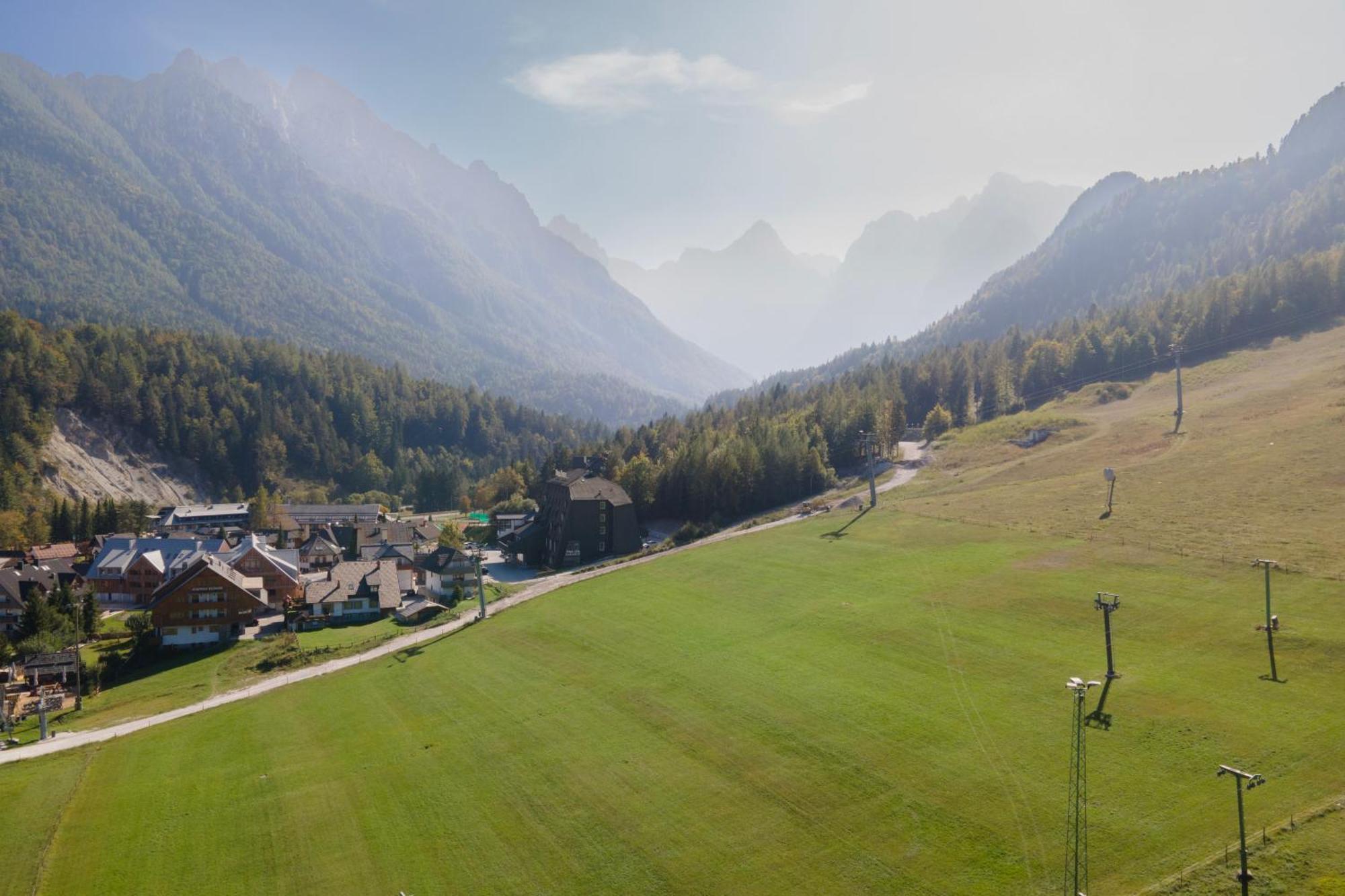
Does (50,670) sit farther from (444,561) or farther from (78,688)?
(444,561)

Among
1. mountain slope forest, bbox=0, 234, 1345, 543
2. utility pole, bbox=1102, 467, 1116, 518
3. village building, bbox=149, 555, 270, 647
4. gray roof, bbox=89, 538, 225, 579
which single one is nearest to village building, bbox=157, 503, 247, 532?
mountain slope forest, bbox=0, 234, 1345, 543

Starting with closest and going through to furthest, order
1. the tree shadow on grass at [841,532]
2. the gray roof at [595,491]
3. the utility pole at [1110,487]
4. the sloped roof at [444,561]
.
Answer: the utility pole at [1110,487], the tree shadow on grass at [841,532], the sloped roof at [444,561], the gray roof at [595,491]

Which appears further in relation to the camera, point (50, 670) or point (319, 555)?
point (319, 555)

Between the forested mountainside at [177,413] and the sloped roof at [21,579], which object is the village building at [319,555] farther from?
the forested mountainside at [177,413]

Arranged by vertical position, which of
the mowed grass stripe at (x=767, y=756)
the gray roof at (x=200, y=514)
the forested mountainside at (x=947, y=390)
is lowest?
the mowed grass stripe at (x=767, y=756)

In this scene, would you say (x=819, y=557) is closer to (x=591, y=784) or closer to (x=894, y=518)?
(x=894, y=518)

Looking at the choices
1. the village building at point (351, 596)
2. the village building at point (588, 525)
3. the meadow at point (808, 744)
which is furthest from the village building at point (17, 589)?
the village building at point (588, 525)

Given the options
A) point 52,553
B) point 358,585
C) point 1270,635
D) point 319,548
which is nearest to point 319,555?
point 319,548
